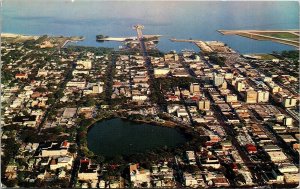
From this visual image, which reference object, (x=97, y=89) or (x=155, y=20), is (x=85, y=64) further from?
(x=155, y=20)

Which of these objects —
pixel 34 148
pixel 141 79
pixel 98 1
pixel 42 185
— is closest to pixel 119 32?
pixel 98 1

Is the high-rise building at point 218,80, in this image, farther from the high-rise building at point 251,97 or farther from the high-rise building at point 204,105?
the high-rise building at point 204,105

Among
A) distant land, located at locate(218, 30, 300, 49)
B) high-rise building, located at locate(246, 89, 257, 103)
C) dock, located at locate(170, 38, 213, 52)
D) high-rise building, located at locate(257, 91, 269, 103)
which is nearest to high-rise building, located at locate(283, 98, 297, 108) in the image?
high-rise building, located at locate(257, 91, 269, 103)

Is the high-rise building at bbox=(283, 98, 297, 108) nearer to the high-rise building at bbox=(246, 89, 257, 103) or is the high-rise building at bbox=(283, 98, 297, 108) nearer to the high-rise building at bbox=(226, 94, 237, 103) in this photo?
the high-rise building at bbox=(246, 89, 257, 103)

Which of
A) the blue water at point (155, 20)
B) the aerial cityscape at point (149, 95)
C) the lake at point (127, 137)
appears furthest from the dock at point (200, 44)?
the lake at point (127, 137)

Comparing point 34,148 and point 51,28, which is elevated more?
point 51,28

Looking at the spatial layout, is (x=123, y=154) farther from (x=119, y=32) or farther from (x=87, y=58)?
(x=119, y=32)
